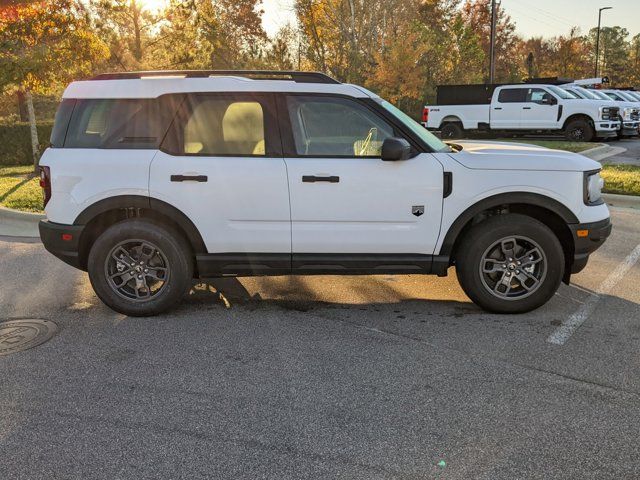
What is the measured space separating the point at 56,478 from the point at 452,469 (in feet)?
6.05

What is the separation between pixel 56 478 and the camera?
253 cm

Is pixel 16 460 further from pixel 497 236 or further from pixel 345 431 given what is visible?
pixel 497 236

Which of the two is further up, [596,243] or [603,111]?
[603,111]

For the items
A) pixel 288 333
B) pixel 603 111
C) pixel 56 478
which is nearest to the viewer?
pixel 56 478

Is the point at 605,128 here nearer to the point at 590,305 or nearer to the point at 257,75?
the point at 590,305

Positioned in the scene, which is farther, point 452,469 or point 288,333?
point 288,333

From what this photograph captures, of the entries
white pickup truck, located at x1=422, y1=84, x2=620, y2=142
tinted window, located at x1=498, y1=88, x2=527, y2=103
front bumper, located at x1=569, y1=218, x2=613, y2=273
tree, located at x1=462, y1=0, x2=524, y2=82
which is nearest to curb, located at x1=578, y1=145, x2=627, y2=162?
white pickup truck, located at x1=422, y1=84, x2=620, y2=142

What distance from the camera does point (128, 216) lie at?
464 centimetres

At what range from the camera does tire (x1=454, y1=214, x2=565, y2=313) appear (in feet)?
14.1

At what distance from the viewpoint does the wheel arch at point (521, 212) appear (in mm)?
4270

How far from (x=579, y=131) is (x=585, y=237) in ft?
53.2

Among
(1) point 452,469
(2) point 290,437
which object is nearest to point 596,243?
(1) point 452,469

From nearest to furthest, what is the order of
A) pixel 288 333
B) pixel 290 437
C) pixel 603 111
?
1. pixel 290 437
2. pixel 288 333
3. pixel 603 111

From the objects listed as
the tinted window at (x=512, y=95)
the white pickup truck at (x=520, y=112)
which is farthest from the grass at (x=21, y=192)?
the tinted window at (x=512, y=95)
